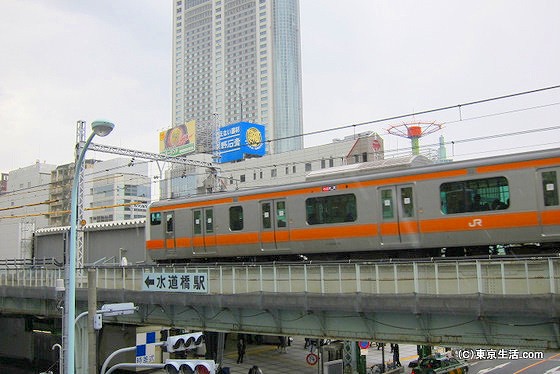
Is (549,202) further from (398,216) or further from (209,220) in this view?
(209,220)

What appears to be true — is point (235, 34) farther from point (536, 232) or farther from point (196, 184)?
point (536, 232)

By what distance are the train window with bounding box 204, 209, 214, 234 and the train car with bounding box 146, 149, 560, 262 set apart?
4 centimetres

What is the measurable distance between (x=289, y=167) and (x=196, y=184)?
26082 mm

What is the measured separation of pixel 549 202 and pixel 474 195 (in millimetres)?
2144

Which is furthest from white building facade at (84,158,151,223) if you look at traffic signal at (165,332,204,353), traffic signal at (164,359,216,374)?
traffic signal at (164,359,216,374)

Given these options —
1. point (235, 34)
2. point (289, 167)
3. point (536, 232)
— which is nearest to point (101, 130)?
point (536, 232)

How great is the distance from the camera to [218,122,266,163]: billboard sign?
260 feet

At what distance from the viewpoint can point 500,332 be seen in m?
13.3

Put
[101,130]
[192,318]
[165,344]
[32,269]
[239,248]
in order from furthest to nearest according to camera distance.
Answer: [32,269] < [239,248] < [192,318] < [101,130] < [165,344]

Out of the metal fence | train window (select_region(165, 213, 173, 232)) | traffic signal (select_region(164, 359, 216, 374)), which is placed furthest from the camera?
train window (select_region(165, 213, 173, 232))

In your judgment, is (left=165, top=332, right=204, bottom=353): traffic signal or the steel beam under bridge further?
the steel beam under bridge

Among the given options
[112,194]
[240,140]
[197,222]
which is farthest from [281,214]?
[112,194]

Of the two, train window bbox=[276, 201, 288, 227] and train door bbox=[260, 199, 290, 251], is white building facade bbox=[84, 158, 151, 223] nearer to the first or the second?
train door bbox=[260, 199, 290, 251]

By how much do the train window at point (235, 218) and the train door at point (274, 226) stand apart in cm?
117
